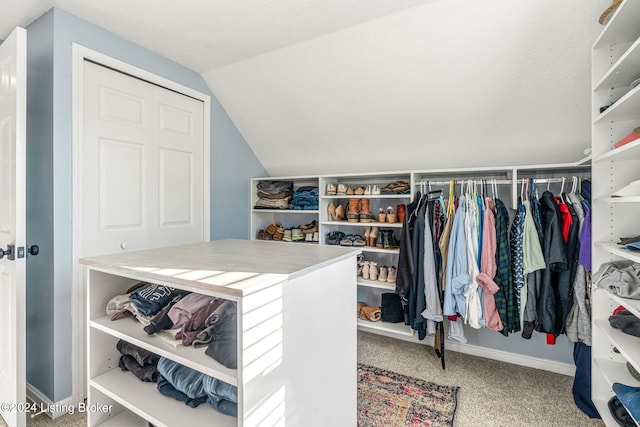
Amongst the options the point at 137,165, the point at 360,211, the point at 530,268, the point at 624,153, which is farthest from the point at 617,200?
the point at 137,165

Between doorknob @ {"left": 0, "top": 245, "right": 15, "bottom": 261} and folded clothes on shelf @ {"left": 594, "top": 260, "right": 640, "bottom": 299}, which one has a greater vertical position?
doorknob @ {"left": 0, "top": 245, "right": 15, "bottom": 261}

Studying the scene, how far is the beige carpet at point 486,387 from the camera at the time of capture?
182cm

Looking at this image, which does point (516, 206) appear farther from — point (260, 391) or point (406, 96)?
point (260, 391)

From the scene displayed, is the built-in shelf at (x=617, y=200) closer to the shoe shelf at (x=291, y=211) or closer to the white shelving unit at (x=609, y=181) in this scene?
the white shelving unit at (x=609, y=181)

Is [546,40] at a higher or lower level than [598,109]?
higher

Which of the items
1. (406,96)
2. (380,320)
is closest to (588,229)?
(406,96)

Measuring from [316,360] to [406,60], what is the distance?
1945mm

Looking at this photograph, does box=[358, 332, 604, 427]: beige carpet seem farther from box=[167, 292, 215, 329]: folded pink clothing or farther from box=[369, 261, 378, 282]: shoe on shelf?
box=[167, 292, 215, 329]: folded pink clothing

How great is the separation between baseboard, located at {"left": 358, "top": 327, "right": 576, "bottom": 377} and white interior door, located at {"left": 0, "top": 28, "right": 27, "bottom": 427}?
2546 millimetres

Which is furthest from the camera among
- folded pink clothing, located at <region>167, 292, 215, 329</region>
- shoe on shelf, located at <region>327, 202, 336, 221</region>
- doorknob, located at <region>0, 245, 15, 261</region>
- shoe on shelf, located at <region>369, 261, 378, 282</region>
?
shoe on shelf, located at <region>327, 202, 336, 221</region>

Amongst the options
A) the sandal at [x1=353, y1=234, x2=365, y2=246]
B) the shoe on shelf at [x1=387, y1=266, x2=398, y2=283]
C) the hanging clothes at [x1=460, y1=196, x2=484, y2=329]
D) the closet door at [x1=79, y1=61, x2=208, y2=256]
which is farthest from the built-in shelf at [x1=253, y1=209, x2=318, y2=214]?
the hanging clothes at [x1=460, y1=196, x2=484, y2=329]

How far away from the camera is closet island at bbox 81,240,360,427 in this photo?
3.14ft

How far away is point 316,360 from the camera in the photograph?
1233 mm

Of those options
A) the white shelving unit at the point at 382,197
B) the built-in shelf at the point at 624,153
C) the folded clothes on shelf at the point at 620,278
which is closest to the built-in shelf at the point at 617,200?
the built-in shelf at the point at 624,153
